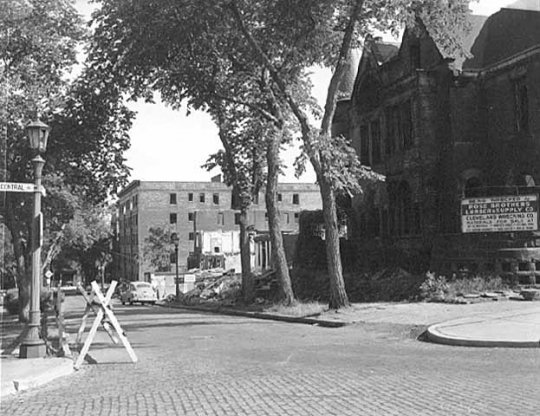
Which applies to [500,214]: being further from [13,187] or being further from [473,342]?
[13,187]

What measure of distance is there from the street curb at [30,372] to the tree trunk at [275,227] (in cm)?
1334

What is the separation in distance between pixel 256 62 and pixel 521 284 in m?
11.2

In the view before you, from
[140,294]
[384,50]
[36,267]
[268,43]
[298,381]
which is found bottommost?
[140,294]

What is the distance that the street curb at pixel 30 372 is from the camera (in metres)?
9.14

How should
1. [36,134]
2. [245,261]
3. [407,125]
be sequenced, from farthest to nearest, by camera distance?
[407,125] < [245,261] < [36,134]

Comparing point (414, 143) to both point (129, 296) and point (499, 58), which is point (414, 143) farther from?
point (129, 296)

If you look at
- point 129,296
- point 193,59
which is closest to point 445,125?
point 193,59

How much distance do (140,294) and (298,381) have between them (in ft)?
127

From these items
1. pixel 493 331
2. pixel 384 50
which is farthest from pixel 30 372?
pixel 384 50

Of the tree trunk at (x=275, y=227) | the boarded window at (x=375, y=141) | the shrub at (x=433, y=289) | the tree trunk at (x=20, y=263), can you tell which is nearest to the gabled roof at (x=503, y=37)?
the boarded window at (x=375, y=141)

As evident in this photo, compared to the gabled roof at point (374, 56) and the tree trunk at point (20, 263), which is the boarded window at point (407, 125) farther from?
the tree trunk at point (20, 263)

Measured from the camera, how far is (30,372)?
32.8 feet

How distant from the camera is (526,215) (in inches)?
832

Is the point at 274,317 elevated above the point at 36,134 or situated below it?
below
